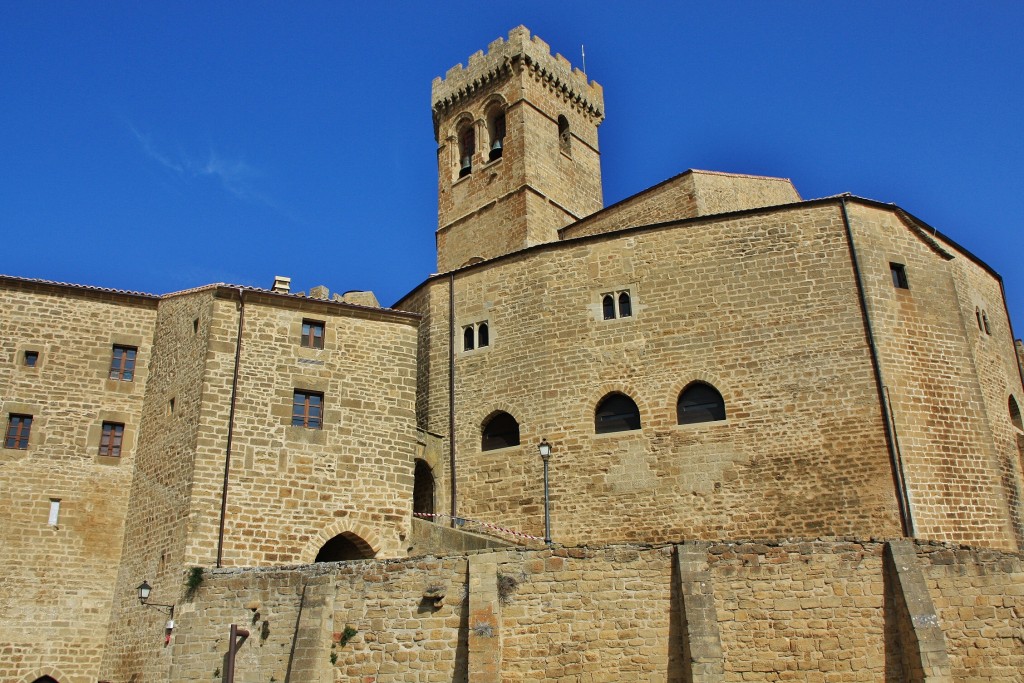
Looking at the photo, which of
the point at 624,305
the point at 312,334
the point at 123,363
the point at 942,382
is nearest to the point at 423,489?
the point at 312,334

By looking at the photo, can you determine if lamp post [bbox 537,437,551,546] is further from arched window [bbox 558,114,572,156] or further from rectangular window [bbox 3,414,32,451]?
arched window [bbox 558,114,572,156]

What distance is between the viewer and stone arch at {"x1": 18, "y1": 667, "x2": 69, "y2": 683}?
19.2 meters

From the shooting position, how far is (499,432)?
23609 millimetres

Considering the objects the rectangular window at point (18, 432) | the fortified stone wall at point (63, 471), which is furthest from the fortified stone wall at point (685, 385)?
the rectangular window at point (18, 432)

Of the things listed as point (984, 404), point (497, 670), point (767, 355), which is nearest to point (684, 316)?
point (767, 355)

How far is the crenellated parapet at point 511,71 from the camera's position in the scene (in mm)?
35781

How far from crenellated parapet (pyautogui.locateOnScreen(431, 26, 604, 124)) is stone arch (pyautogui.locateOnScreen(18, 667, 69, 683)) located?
83.5 feet

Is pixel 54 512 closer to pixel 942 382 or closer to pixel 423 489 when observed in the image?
pixel 423 489

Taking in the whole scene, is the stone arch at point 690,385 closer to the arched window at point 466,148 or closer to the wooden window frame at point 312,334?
the wooden window frame at point 312,334

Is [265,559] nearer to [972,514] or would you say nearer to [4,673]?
[4,673]

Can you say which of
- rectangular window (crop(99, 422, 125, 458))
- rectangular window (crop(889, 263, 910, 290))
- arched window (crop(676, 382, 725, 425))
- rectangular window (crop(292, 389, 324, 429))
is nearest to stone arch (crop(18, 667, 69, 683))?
rectangular window (crop(99, 422, 125, 458))

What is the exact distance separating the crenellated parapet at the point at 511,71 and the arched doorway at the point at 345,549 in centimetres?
2118

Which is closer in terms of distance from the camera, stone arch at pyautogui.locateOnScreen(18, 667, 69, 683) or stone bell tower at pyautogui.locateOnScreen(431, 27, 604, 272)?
stone arch at pyautogui.locateOnScreen(18, 667, 69, 683)

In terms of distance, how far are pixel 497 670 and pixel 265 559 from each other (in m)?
6.09
